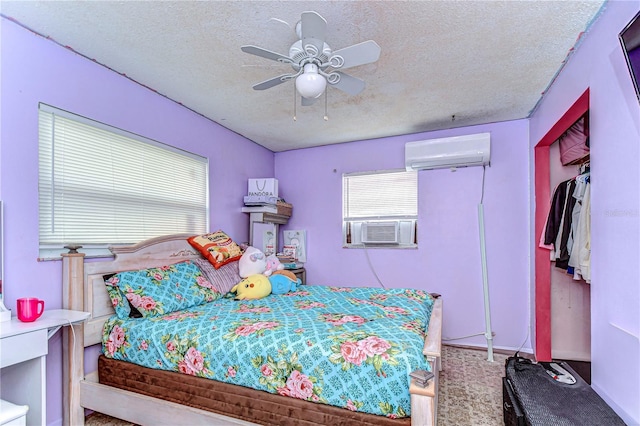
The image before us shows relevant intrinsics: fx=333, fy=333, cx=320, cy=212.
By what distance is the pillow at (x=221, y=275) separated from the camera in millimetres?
2875

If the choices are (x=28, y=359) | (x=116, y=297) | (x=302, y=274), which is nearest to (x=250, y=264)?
(x=116, y=297)

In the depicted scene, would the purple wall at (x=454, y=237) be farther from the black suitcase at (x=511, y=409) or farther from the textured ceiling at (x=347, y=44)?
the black suitcase at (x=511, y=409)

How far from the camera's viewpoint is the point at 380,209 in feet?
13.7

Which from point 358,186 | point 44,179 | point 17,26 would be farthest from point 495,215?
point 17,26

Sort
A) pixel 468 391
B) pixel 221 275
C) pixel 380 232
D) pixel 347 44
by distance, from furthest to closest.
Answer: pixel 380 232
pixel 221 275
pixel 468 391
pixel 347 44

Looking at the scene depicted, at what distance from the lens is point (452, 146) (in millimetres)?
3518

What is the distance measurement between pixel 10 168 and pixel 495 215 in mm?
4085

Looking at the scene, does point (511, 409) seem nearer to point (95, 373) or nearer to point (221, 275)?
point (221, 275)

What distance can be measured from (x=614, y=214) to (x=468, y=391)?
1.73m

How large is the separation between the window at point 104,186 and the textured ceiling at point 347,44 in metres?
0.52

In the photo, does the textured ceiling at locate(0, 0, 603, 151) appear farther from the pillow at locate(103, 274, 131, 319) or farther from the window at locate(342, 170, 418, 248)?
the pillow at locate(103, 274, 131, 319)

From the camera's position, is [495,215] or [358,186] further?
[358,186]

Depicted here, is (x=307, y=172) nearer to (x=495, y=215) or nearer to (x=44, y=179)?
(x=495, y=215)

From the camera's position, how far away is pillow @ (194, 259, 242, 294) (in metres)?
2.88
